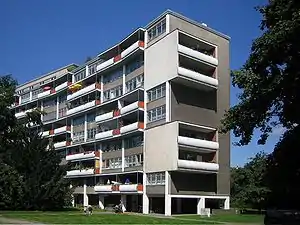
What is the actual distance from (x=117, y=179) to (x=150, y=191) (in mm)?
13004

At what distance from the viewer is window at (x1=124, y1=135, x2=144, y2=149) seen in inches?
2746

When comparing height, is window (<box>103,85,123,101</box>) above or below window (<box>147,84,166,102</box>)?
above

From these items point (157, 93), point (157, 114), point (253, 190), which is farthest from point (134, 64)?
point (253, 190)

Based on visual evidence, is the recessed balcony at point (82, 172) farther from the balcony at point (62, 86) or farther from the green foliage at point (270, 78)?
the green foliage at point (270, 78)

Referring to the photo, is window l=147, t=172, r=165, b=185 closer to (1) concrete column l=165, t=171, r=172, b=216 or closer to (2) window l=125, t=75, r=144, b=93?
(1) concrete column l=165, t=171, r=172, b=216

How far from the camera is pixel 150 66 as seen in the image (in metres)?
67.4

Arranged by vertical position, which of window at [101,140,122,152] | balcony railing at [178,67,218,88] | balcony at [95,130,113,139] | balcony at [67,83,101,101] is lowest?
window at [101,140,122,152]

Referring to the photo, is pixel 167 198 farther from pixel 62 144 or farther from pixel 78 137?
pixel 62 144

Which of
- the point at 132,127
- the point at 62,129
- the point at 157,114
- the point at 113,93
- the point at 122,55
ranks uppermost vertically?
the point at 122,55

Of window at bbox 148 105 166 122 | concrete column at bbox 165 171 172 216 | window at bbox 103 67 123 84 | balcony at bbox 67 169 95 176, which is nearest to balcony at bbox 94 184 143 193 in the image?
balcony at bbox 67 169 95 176

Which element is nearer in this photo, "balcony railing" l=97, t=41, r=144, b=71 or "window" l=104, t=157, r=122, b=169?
"balcony railing" l=97, t=41, r=144, b=71

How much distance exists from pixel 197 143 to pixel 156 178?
7723 millimetres

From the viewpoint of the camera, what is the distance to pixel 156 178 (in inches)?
2496

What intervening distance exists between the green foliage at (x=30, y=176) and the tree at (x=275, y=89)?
135ft
